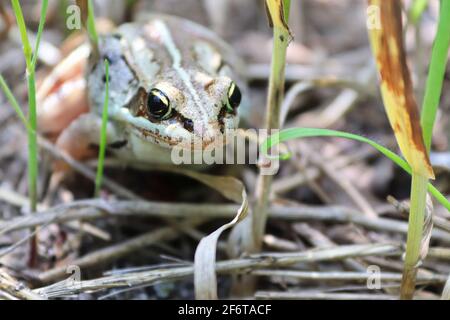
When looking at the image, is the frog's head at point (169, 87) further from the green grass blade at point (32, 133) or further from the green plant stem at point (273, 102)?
the green grass blade at point (32, 133)

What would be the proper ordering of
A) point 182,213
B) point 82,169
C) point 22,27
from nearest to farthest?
1. point 22,27
2. point 182,213
3. point 82,169

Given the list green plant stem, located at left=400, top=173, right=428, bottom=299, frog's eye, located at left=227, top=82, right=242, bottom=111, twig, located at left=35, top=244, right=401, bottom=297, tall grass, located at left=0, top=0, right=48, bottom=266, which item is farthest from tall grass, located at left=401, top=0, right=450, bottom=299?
tall grass, located at left=0, top=0, right=48, bottom=266

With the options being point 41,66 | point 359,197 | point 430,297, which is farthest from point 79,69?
point 430,297

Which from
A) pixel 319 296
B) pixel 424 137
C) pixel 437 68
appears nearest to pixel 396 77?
pixel 437 68

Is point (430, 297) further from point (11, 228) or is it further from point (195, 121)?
point (11, 228)

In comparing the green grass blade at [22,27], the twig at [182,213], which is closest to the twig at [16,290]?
the twig at [182,213]

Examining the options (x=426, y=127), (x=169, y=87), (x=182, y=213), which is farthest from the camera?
(x=182, y=213)

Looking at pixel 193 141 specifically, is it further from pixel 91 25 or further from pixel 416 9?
pixel 416 9
